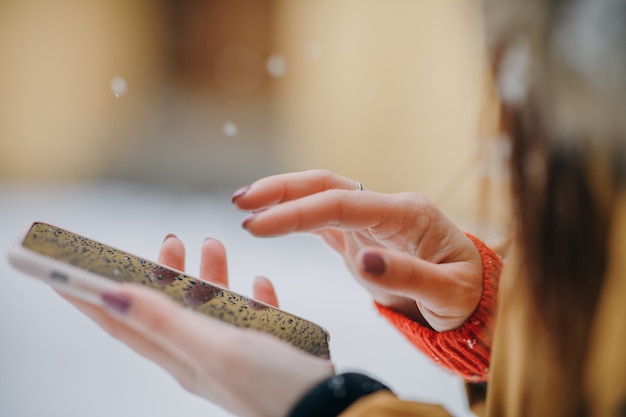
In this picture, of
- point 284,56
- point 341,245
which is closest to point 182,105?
point 284,56

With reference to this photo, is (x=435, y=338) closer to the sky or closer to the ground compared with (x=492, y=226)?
closer to the ground

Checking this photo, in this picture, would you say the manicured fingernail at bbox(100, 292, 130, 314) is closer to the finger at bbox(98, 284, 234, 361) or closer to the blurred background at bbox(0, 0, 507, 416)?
the finger at bbox(98, 284, 234, 361)

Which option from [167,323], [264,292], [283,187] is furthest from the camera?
[264,292]

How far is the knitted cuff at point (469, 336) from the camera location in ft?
1.32

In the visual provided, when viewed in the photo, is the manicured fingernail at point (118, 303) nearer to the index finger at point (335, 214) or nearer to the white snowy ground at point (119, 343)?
the index finger at point (335, 214)

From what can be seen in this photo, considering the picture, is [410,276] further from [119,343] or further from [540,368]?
[119,343]

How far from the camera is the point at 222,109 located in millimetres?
1055

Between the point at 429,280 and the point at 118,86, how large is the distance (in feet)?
3.01

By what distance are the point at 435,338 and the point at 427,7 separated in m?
0.67

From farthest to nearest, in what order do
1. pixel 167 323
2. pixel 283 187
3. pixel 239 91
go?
pixel 239 91
pixel 283 187
pixel 167 323

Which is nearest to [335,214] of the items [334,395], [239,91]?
[334,395]

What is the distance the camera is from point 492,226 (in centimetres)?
61

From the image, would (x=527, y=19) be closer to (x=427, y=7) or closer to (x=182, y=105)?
(x=427, y=7)

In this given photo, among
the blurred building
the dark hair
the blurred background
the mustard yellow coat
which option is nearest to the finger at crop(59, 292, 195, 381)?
the mustard yellow coat
